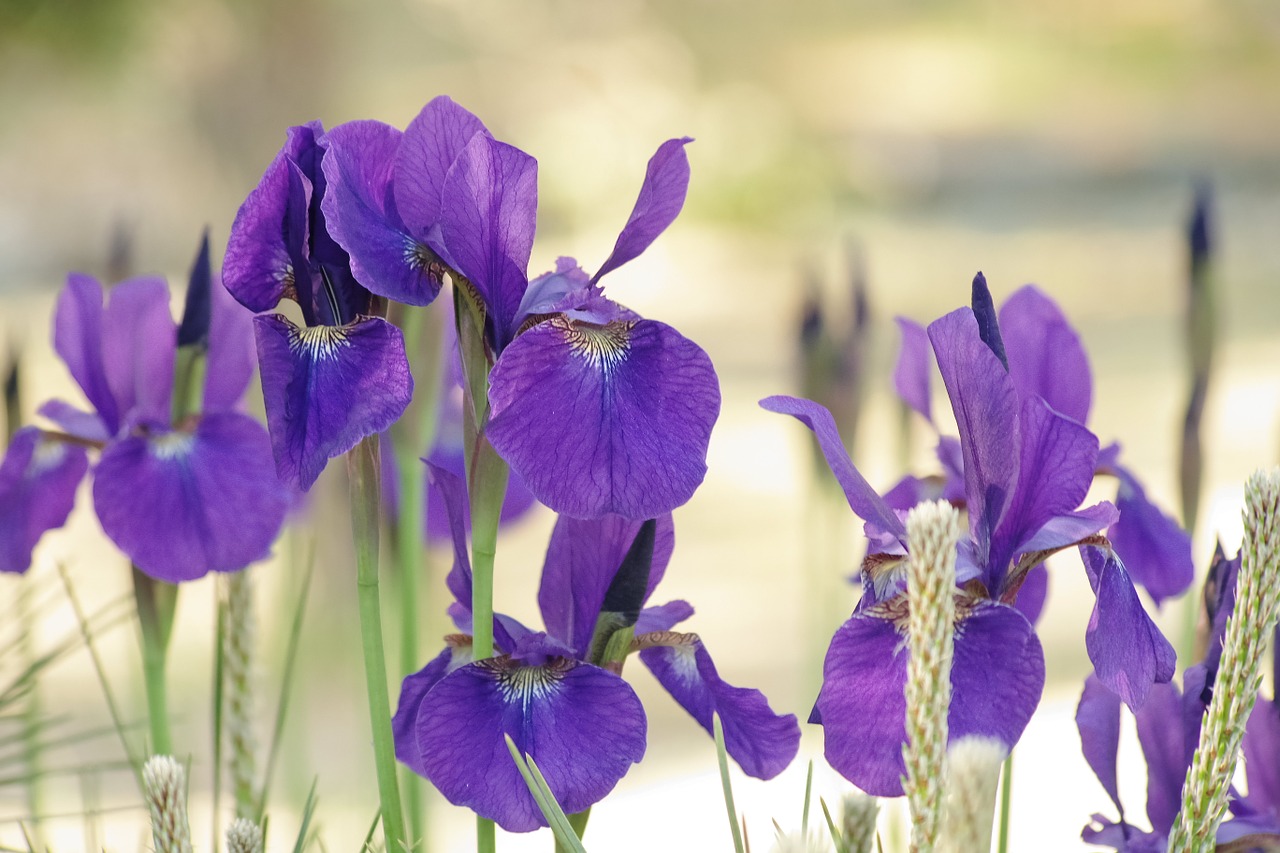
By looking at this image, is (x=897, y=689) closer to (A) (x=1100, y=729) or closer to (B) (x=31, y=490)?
(A) (x=1100, y=729)

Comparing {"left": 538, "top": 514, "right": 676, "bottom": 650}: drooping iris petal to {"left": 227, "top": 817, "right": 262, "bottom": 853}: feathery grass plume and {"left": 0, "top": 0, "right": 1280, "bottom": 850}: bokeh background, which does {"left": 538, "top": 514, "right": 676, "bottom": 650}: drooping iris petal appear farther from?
{"left": 0, "top": 0, "right": 1280, "bottom": 850}: bokeh background

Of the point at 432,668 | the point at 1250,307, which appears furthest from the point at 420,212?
the point at 1250,307

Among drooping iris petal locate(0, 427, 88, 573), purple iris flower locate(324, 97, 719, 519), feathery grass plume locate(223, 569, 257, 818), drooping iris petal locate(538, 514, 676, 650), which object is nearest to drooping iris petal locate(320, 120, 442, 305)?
purple iris flower locate(324, 97, 719, 519)

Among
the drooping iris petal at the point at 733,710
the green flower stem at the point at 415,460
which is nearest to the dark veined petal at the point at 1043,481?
the drooping iris petal at the point at 733,710

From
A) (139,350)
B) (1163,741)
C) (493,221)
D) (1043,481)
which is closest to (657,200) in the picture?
(493,221)

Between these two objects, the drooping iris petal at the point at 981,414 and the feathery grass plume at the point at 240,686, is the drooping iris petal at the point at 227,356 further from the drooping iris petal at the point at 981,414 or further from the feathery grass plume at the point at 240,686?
the drooping iris petal at the point at 981,414
